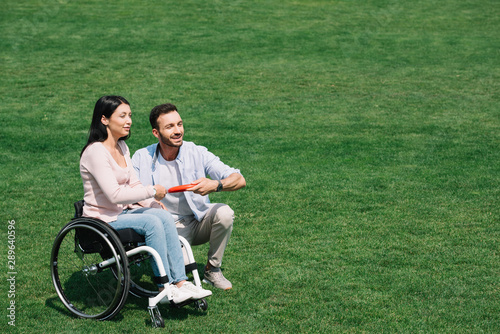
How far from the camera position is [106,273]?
5172 mm

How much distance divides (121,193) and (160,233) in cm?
39

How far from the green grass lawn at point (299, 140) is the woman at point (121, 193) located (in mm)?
411

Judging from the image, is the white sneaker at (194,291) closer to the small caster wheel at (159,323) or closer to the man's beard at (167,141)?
the small caster wheel at (159,323)

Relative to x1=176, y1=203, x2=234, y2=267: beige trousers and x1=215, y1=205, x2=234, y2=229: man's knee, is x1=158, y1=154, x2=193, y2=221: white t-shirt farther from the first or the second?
x1=215, y1=205, x2=234, y2=229: man's knee

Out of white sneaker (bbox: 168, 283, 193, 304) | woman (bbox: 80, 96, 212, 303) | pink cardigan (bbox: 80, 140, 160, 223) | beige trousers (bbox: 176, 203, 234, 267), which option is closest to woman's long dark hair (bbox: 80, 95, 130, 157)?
woman (bbox: 80, 96, 212, 303)

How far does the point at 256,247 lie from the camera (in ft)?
19.4

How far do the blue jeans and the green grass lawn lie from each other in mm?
382

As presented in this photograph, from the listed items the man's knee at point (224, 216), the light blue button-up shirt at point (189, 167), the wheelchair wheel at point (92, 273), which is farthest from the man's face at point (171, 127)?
the wheelchair wheel at point (92, 273)

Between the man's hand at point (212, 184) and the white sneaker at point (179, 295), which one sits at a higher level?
the man's hand at point (212, 184)

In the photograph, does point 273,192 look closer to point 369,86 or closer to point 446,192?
point 446,192

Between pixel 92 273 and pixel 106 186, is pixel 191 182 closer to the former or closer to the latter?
pixel 106 186

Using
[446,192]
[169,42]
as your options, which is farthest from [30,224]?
[169,42]

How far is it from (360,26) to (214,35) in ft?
15.0

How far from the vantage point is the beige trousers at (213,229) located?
4867mm
